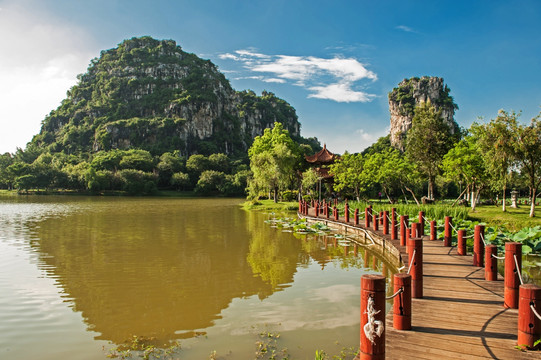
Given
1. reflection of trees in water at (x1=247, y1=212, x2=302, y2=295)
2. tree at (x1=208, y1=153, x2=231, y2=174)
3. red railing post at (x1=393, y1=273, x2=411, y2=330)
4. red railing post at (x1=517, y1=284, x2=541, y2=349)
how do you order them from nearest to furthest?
red railing post at (x1=517, y1=284, x2=541, y2=349)
red railing post at (x1=393, y1=273, x2=411, y2=330)
reflection of trees in water at (x1=247, y1=212, x2=302, y2=295)
tree at (x1=208, y1=153, x2=231, y2=174)

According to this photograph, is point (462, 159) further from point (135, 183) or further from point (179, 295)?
point (135, 183)

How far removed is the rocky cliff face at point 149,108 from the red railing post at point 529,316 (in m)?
107

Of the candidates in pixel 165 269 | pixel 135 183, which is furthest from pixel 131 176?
pixel 165 269

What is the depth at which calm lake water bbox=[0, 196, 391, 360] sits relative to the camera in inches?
241

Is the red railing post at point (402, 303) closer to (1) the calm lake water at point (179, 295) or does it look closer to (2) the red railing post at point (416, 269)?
(1) the calm lake water at point (179, 295)

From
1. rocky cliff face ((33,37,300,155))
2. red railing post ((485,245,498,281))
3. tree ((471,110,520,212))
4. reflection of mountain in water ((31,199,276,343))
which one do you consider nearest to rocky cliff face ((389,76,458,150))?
rocky cliff face ((33,37,300,155))

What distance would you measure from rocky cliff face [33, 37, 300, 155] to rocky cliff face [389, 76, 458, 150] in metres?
51.8

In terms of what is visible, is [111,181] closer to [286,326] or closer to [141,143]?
[141,143]

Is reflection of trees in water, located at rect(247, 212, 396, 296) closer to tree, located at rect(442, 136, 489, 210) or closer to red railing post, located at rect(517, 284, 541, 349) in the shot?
red railing post, located at rect(517, 284, 541, 349)

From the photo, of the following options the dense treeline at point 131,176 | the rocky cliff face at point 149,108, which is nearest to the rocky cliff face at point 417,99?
the dense treeline at point 131,176

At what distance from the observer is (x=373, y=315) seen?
161 inches

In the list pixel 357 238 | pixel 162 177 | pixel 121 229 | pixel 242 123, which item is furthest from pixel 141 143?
pixel 357 238

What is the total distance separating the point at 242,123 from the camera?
14962cm

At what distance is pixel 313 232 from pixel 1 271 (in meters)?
13.4
